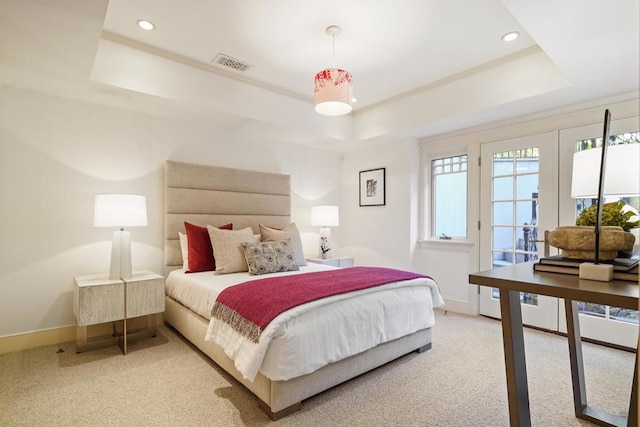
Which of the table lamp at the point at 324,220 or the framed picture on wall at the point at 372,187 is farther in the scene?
the framed picture on wall at the point at 372,187

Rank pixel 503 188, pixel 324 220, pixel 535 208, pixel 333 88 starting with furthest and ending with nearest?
pixel 324 220
pixel 503 188
pixel 535 208
pixel 333 88

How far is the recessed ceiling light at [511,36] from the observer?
266 cm

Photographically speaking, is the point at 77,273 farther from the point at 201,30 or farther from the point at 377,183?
the point at 377,183

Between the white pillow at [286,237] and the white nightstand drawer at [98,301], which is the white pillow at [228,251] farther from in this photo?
the white nightstand drawer at [98,301]

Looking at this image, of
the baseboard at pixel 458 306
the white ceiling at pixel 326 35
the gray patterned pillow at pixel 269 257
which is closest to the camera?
the white ceiling at pixel 326 35

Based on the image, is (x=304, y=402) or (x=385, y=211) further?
(x=385, y=211)

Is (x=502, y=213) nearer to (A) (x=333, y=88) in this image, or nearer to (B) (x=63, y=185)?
(A) (x=333, y=88)

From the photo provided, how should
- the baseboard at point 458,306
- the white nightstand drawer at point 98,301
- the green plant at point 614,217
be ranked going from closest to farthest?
1. the green plant at point 614,217
2. the white nightstand drawer at point 98,301
3. the baseboard at point 458,306

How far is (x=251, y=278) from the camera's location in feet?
9.41

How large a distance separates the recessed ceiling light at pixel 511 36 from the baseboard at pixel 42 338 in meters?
4.42

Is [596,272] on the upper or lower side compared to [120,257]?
upper

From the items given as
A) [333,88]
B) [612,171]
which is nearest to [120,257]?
[333,88]

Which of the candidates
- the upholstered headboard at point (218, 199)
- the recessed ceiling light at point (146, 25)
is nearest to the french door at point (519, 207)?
the upholstered headboard at point (218, 199)

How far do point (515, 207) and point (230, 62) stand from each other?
3385 millimetres
